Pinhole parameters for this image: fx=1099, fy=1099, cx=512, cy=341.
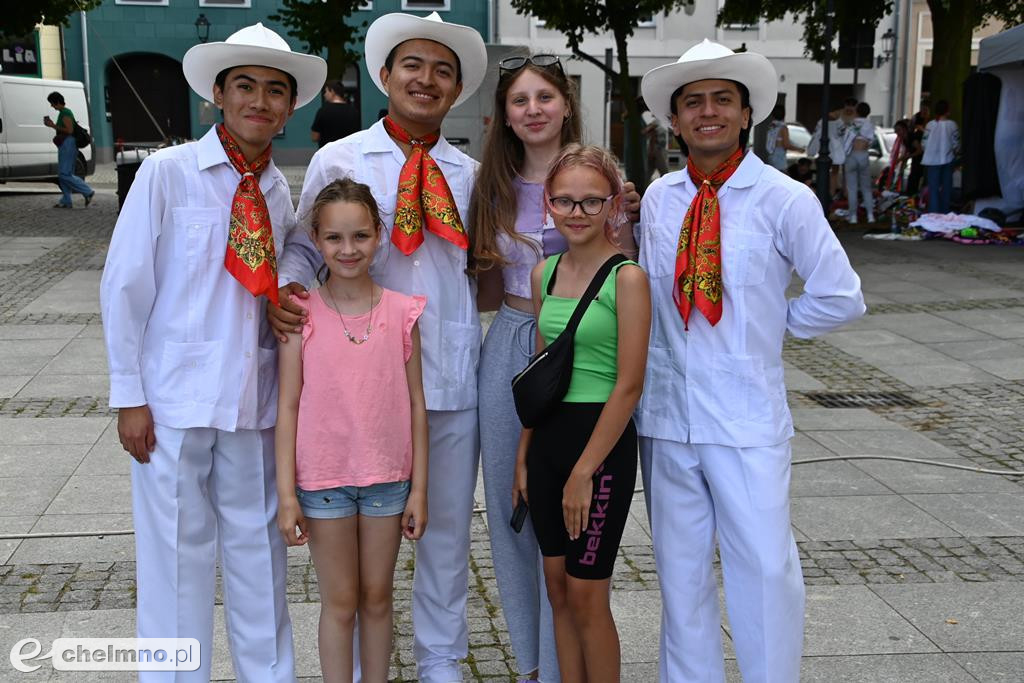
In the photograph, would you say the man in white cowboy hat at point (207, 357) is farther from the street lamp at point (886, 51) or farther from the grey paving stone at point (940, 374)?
the street lamp at point (886, 51)

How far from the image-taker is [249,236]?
2.98 m

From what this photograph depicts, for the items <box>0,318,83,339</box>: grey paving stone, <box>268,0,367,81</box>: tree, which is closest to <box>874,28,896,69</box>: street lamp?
<box>268,0,367,81</box>: tree

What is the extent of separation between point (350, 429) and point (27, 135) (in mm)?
20556

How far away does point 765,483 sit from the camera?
9.43 ft

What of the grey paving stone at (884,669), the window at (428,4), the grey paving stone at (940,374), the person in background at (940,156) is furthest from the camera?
the window at (428,4)

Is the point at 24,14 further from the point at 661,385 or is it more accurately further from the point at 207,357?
the point at 661,385

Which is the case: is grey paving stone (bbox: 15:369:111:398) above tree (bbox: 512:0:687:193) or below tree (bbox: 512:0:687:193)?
below

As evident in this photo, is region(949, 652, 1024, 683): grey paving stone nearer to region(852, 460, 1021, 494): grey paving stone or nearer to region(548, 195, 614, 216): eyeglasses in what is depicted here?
region(852, 460, 1021, 494): grey paving stone

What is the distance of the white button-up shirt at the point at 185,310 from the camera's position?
9.57 ft

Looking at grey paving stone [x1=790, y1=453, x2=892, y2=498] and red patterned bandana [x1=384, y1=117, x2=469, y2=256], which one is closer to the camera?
red patterned bandana [x1=384, y1=117, x2=469, y2=256]

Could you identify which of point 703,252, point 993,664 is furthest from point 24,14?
point 993,664

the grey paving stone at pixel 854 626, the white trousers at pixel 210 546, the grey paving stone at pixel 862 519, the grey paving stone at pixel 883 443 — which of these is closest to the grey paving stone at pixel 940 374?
the grey paving stone at pixel 883 443

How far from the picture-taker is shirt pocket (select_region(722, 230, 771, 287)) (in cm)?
289

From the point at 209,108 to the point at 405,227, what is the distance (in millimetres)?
25171
